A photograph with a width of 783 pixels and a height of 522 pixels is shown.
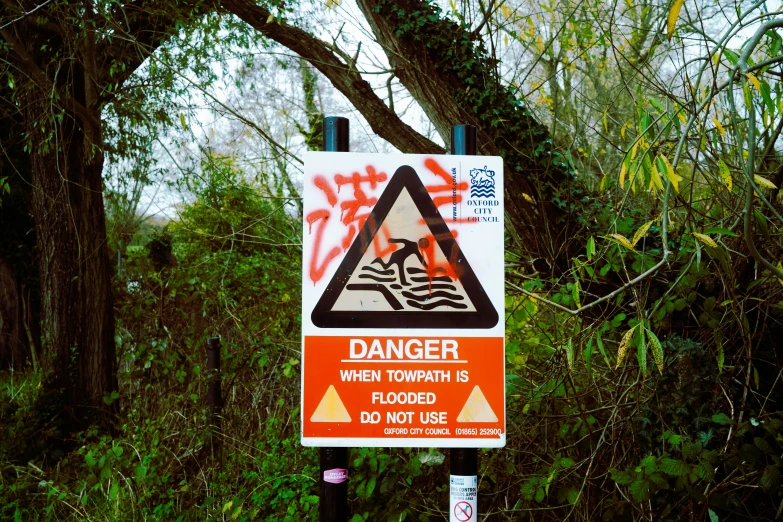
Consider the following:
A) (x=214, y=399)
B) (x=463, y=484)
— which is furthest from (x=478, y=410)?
(x=214, y=399)

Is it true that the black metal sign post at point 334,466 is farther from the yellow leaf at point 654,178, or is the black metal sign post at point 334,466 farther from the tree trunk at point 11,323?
the tree trunk at point 11,323

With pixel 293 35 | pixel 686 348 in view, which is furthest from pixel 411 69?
pixel 686 348

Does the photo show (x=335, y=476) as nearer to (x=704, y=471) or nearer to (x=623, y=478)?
(x=623, y=478)

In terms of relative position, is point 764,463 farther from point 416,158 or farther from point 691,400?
point 416,158

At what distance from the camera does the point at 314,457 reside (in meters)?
4.76

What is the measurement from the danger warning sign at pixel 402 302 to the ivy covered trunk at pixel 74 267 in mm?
5431

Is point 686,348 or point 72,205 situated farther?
point 72,205

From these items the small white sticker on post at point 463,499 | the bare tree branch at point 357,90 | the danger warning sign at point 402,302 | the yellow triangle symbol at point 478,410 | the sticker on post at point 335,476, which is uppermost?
the bare tree branch at point 357,90

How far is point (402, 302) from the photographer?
242cm

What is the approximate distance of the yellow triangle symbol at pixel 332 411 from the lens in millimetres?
2400

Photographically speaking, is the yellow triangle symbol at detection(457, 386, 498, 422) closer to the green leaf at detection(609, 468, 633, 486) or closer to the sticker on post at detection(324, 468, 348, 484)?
the sticker on post at detection(324, 468, 348, 484)

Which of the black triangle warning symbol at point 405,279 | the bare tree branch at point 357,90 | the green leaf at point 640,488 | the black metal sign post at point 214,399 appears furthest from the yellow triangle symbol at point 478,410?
the bare tree branch at point 357,90

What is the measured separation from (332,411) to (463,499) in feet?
1.74

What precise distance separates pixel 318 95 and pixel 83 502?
10422 millimetres
